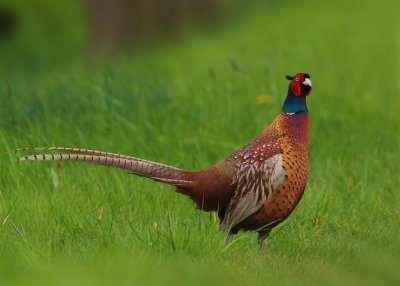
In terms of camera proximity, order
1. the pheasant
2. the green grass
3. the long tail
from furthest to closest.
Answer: the pheasant, the long tail, the green grass

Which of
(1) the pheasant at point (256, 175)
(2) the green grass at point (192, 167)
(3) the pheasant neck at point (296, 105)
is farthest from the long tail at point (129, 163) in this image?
(3) the pheasant neck at point (296, 105)

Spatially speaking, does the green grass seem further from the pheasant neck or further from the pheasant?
the pheasant neck

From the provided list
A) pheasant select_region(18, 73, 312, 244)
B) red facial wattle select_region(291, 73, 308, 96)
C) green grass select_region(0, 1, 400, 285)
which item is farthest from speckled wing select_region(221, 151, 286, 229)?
red facial wattle select_region(291, 73, 308, 96)

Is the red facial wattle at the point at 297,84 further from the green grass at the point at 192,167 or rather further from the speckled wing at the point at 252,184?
the green grass at the point at 192,167

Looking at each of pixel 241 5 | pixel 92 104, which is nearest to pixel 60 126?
pixel 92 104

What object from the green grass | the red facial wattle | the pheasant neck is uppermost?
the red facial wattle

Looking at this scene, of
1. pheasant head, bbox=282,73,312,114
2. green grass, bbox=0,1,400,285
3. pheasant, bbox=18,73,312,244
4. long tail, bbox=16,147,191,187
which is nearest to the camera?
green grass, bbox=0,1,400,285

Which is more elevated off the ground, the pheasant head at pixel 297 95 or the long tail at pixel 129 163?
the pheasant head at pixel 297 95

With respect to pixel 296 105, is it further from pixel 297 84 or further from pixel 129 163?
pixel 129 163

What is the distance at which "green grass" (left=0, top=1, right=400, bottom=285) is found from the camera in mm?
5316

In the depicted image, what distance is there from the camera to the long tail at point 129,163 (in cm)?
591

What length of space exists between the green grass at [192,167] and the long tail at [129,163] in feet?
0.94

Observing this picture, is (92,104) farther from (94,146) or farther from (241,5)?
(241,5)

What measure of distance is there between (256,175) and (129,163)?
76cm
